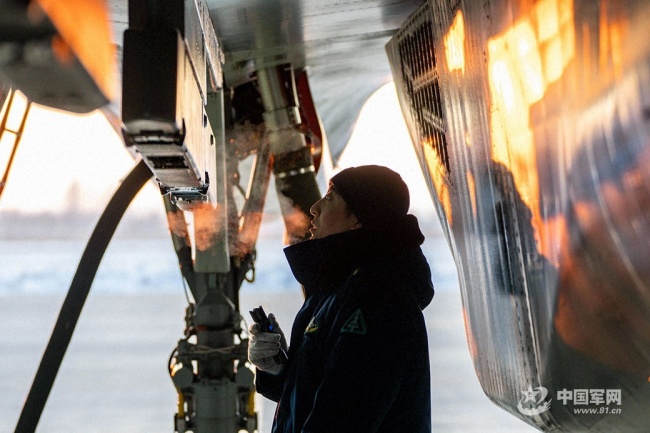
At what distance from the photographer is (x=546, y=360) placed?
1983 millimetres

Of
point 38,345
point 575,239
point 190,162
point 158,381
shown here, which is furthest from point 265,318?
point 38,345

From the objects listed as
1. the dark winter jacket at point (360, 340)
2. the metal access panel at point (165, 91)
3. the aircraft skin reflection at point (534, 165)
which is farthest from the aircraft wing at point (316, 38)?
the dark winter jacket at point (360, 340)

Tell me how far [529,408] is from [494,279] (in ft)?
1.27

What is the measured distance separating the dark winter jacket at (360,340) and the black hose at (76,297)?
1.59m

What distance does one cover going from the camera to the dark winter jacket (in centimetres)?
167

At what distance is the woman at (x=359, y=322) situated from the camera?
167 centimetres

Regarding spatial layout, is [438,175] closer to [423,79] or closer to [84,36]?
[423,79]

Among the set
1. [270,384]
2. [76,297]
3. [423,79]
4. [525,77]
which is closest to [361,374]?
[270,384]

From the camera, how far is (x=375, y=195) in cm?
192

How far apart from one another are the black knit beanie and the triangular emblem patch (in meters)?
0.27

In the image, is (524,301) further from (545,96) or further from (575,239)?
(545,96)

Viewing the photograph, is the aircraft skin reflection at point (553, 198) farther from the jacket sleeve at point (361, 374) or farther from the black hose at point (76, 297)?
the black hose at point (76, 297)

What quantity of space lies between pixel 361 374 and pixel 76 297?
2009 mm

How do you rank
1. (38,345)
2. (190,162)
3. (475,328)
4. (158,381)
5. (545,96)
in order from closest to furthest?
1. (190,162)
2. (545,96)
3. (475,328)
4. (158,381)
5. (38,345)
